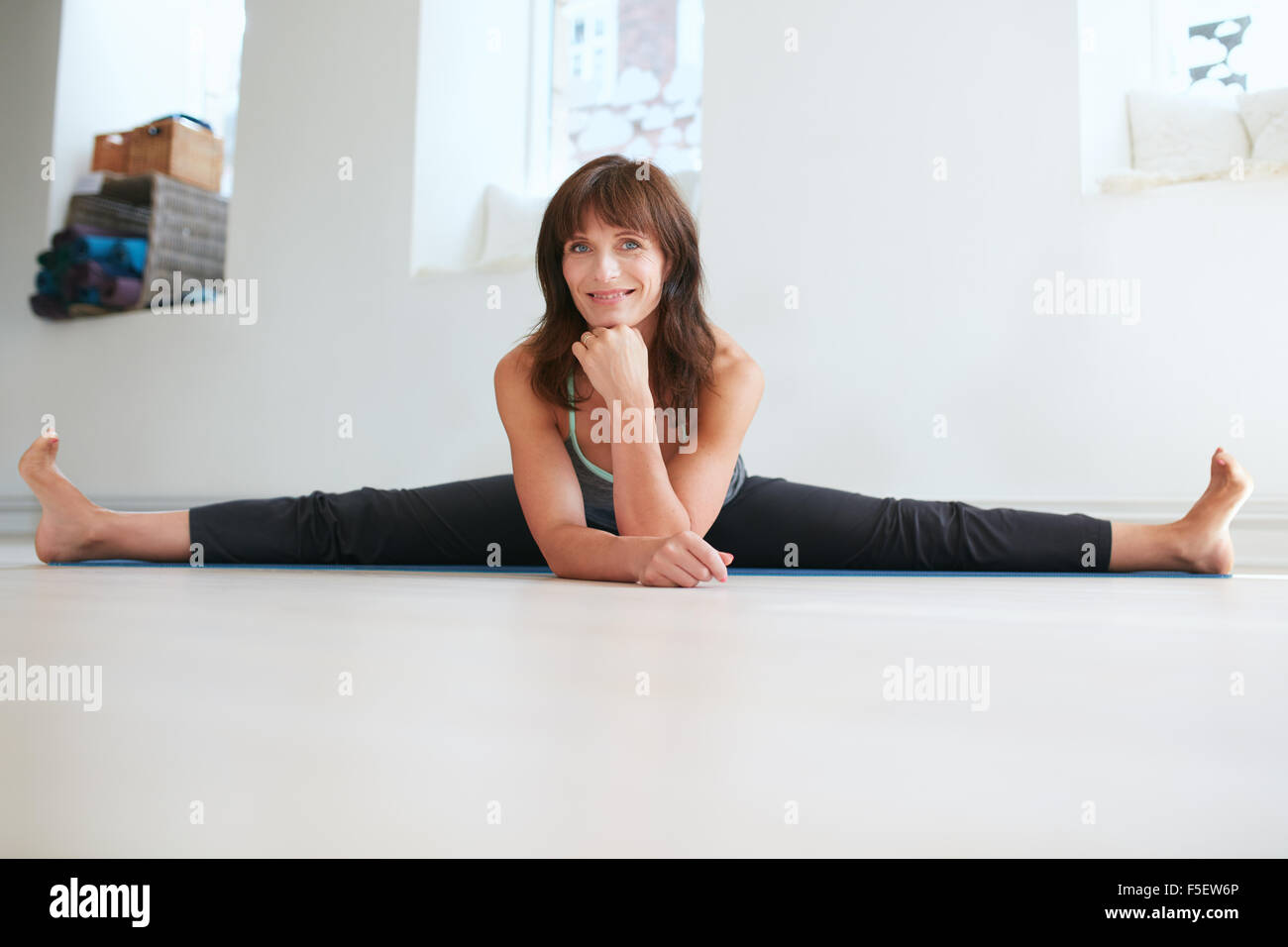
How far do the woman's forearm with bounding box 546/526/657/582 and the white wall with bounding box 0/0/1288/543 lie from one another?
1.33 m

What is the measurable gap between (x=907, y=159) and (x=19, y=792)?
8.37 feet

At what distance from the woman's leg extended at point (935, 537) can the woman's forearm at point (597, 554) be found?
0.38 meters

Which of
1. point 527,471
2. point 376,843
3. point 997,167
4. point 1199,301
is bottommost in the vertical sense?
point 376,843

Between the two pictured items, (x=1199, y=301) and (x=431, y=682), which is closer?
(x=431, y=682)

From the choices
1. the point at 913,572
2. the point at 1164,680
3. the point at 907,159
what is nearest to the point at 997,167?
the point at 907,159

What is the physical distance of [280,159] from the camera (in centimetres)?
340

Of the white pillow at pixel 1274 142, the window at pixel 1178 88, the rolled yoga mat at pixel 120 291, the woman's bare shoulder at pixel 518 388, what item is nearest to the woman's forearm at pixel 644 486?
the woman's bare shoulder at pixel 518 388

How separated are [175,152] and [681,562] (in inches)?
136

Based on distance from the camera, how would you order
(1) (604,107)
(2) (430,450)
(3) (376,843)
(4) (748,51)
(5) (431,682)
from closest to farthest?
(3) (376,843), (5) (431,682), (4) (748,51), (2) (430,450), (1) (604,107)

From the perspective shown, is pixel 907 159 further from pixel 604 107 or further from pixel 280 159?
pixel 280 159

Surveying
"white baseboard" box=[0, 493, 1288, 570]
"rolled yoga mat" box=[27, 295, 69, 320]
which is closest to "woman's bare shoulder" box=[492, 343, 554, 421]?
"white baseboard" box=[0, 493, 1288, 570]

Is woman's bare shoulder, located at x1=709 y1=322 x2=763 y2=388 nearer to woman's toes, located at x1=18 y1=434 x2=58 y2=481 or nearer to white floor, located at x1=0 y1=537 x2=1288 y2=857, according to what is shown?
white floor, located at x1=0 y1=537 x2=1288 y2=857

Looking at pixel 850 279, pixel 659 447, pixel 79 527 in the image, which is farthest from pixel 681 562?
pixel 850 279

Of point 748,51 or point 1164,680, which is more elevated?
point 748,51
